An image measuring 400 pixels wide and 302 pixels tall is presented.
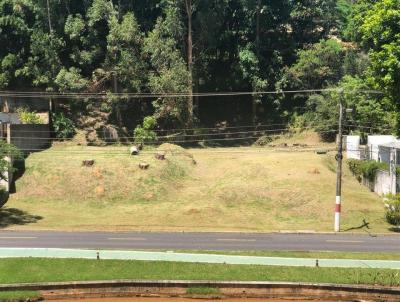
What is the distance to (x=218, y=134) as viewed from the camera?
239 ft

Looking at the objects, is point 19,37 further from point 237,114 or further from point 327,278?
point 327,278

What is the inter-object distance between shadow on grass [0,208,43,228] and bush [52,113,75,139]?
72.2 ft

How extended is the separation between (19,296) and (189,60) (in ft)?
176

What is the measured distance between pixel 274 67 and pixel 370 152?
21.7m

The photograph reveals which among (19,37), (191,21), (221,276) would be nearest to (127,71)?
(191,21)

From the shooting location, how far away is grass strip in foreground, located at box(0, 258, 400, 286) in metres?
20.4

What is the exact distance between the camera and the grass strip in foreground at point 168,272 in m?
20.4

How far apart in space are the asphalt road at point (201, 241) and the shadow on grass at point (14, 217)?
4.27m

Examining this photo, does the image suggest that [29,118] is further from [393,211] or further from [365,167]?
[393,211]

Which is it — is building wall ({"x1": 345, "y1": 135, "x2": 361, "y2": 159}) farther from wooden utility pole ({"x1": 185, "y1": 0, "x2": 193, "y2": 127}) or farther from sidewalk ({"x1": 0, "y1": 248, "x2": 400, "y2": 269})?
sidewalk ({"x1": 0, "y1": 248, "x2": 400, "y2": 269})

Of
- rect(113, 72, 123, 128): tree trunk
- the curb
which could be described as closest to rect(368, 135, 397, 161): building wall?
rect(113, 72, 123, 128): tree trunk

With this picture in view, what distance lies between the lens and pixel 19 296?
1894cm

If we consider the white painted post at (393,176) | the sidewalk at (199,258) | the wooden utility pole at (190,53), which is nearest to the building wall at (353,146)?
the white painted post at (393,176)

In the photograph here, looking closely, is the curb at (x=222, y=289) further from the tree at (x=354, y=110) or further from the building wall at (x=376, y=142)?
the tree at (x=354, y=110)
